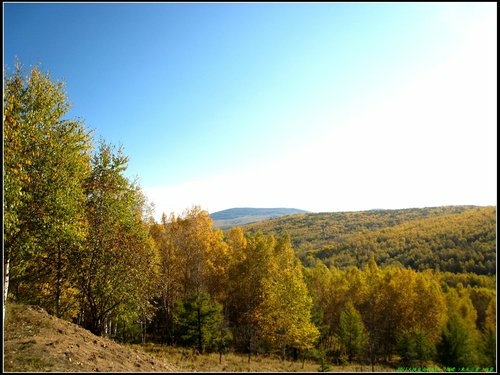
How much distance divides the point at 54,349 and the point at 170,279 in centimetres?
3003

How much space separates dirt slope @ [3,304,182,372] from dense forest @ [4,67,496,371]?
326 centimetres

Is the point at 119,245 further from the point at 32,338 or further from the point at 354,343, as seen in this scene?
the point at 354,343

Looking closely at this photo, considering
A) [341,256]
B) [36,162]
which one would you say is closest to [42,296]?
[36,162]

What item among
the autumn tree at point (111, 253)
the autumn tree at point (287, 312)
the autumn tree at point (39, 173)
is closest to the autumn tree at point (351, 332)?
the autumn tree at point (287, 312)

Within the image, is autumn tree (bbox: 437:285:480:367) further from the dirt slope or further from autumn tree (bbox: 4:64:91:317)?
autumn tree (bbox: 4:64:91:317)

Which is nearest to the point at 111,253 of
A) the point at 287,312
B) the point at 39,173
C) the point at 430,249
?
the point at 39,173

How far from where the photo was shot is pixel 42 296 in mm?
25875

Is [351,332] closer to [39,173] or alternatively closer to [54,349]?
[54,349]

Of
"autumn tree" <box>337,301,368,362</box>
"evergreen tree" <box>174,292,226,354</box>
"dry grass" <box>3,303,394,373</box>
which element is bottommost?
"autumn tree" <box>337,301,368,362</box>

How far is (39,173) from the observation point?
1650cm

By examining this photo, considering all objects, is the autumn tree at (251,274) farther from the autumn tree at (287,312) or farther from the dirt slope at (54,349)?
the dirt slope at (54,349)

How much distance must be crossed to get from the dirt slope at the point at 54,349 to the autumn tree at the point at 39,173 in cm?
205

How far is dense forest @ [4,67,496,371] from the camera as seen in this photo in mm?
16656

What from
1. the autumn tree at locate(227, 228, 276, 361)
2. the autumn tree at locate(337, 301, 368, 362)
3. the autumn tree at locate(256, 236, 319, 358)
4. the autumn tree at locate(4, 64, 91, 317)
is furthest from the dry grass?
the autumn tree at locate(337, 301, 368, 362)
